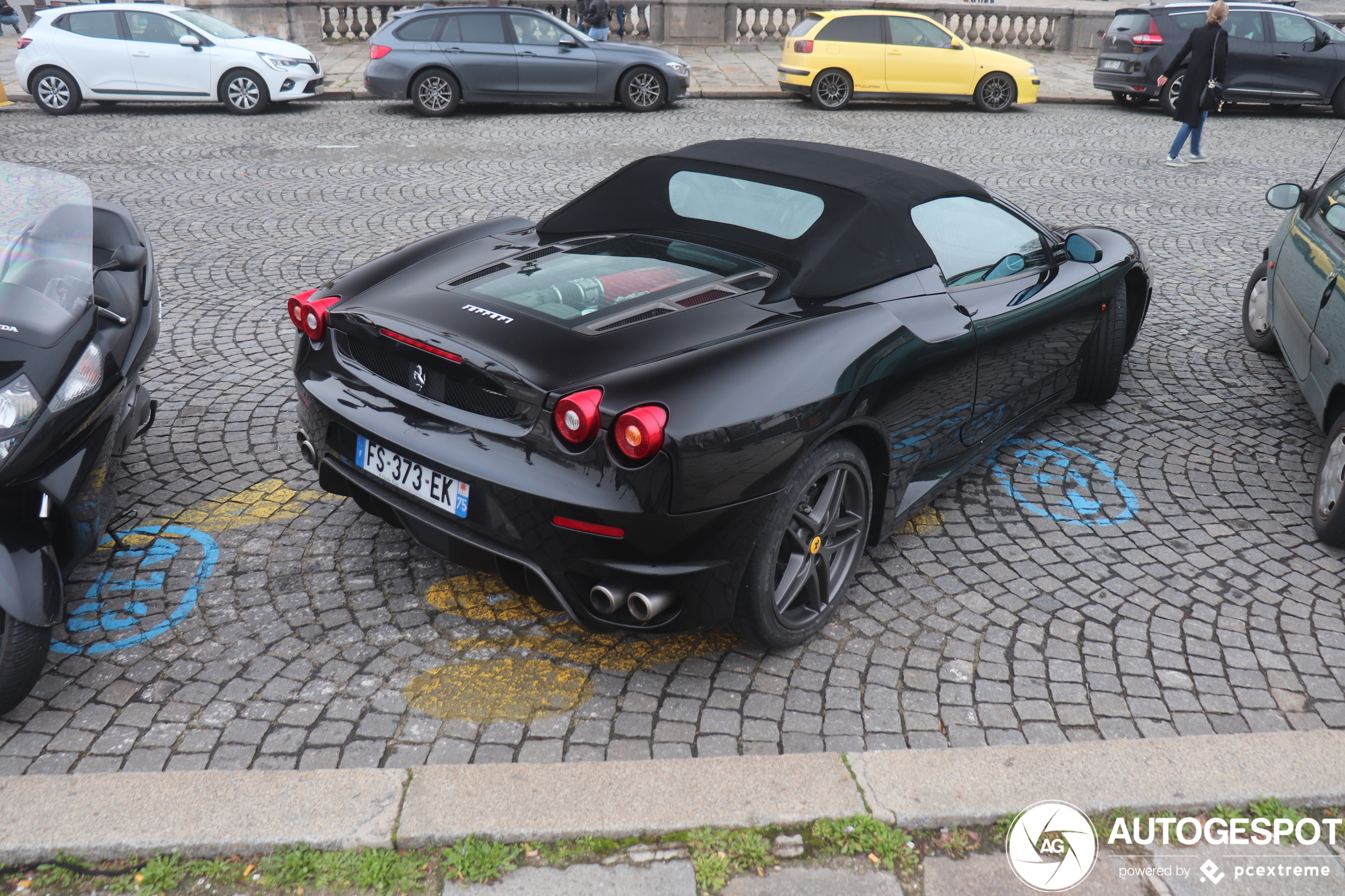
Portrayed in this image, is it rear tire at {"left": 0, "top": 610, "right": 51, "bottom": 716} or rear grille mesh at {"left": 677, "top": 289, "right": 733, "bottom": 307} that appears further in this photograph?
rear grille mesh at {"left": 677, "top": 289, "right": 733, "bottom": 307}

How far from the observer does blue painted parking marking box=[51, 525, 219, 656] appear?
3326mm

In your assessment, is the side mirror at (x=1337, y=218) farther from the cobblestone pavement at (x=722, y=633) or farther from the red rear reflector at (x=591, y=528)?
the red rear reflector at (x=591, y=528)

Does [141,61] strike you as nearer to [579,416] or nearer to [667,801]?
[579,416]

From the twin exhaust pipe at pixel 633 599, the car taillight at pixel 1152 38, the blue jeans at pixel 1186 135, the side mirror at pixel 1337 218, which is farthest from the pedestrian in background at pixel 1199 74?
the twin exhaust pipe at pixel 633 599

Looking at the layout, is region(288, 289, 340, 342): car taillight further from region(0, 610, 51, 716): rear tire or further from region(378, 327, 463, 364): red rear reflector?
region(0, 610, 51, 716): rear tire

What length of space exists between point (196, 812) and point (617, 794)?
1.07 m

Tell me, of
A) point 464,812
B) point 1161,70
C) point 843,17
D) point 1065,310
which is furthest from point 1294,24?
point 464,812

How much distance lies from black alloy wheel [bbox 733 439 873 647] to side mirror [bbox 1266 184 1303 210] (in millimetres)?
3793

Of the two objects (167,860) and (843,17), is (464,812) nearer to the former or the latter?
(167,860)

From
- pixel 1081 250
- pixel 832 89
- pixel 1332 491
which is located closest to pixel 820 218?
pixel 1081 250

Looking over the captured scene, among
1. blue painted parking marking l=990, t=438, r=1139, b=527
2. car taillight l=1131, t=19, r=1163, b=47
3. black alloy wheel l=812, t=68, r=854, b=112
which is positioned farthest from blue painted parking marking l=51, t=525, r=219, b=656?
car taillight l=1131, t=19, r=1163, b=47

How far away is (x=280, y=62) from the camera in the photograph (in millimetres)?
14234

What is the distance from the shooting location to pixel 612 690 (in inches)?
124

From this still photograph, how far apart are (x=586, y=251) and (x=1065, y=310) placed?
219cm
